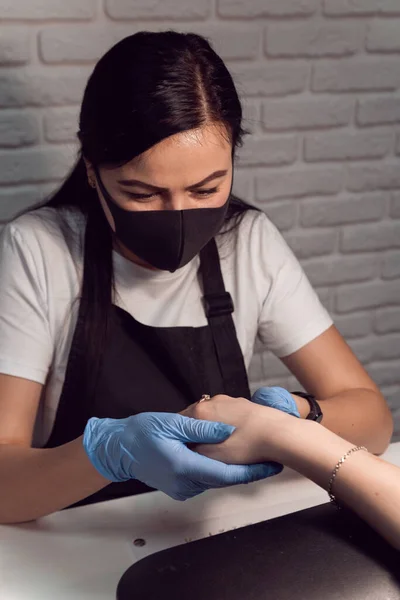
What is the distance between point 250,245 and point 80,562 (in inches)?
26.9

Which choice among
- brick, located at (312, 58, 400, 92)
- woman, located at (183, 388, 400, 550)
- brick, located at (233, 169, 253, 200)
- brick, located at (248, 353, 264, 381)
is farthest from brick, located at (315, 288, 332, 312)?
woman, located at (183, 388, 400, 550)

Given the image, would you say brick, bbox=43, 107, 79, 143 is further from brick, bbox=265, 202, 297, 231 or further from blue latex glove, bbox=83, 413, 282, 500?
blue latex glove, bbox=83, 413, 282, 500

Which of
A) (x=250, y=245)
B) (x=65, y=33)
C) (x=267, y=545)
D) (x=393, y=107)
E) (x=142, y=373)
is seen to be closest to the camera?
(x=267, y=545)

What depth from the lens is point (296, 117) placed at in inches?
67.3

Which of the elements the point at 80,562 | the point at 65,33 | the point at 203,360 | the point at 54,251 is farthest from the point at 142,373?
the point at 65,33

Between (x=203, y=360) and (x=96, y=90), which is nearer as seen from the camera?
(x=96, y=90)

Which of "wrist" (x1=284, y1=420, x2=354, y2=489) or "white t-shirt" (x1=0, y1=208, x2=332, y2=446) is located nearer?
"wrist" (x1=284, y1=420, x2=354, y2=489)

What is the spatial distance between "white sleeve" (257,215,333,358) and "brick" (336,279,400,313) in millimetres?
593

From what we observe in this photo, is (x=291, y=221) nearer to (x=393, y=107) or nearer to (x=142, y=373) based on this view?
(x=393, y=107)

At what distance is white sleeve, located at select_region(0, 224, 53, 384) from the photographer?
1.13 metres

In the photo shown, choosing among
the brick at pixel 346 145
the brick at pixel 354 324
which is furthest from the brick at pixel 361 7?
the brick at pixel 354 324

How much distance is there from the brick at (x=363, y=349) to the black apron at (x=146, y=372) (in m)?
0.80

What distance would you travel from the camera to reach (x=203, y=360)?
1241 mm

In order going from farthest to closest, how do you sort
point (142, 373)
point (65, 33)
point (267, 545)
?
point (65, 33)
point (142, 373)
point (267, 545)
